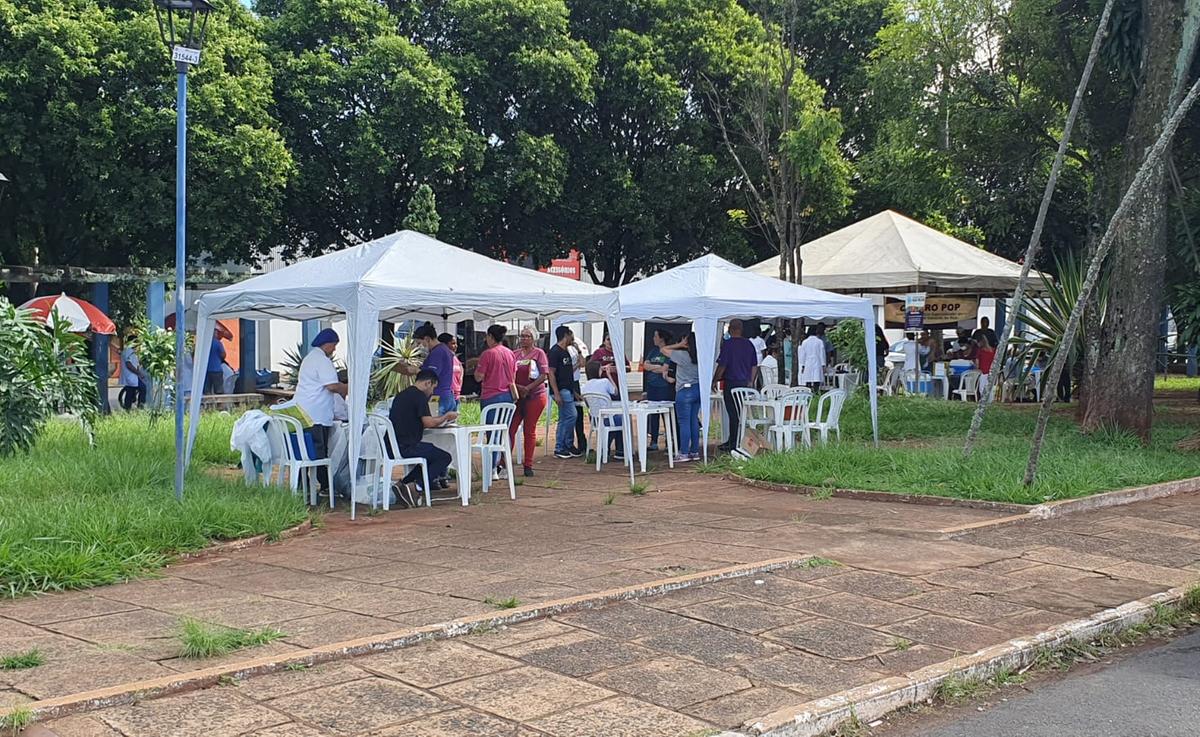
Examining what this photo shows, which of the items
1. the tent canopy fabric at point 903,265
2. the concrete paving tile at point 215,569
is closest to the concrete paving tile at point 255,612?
the concrete paving tile at point 215,569

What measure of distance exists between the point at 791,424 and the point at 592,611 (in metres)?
7.87

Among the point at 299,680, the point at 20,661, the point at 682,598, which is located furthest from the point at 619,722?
the point at 20,661

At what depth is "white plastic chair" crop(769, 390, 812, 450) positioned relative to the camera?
45.4 feet

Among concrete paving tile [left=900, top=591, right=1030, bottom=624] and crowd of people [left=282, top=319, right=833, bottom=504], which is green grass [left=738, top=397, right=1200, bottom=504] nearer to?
crowd of people [left=282, top=319, right=833, bottom=504]

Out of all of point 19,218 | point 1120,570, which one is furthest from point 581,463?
point 19,218

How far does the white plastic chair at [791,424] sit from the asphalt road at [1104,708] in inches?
310

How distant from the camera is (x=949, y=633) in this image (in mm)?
6164

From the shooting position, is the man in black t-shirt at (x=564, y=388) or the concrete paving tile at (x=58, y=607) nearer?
the concrete paving tile at (x=58, y=607)

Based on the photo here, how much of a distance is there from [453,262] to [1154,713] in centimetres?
754

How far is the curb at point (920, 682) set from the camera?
15.5 feet

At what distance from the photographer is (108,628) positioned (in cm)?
603

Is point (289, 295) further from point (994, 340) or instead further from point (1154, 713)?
point (994, 340)

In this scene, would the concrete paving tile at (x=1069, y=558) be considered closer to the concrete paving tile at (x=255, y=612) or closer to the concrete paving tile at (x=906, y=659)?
the concrete paving tile at (x=906, y=659)

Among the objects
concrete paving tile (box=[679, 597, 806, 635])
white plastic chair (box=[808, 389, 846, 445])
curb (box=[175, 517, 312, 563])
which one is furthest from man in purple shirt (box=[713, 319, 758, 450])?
concrete paving tile (box=[679, 597, 806, 635])
